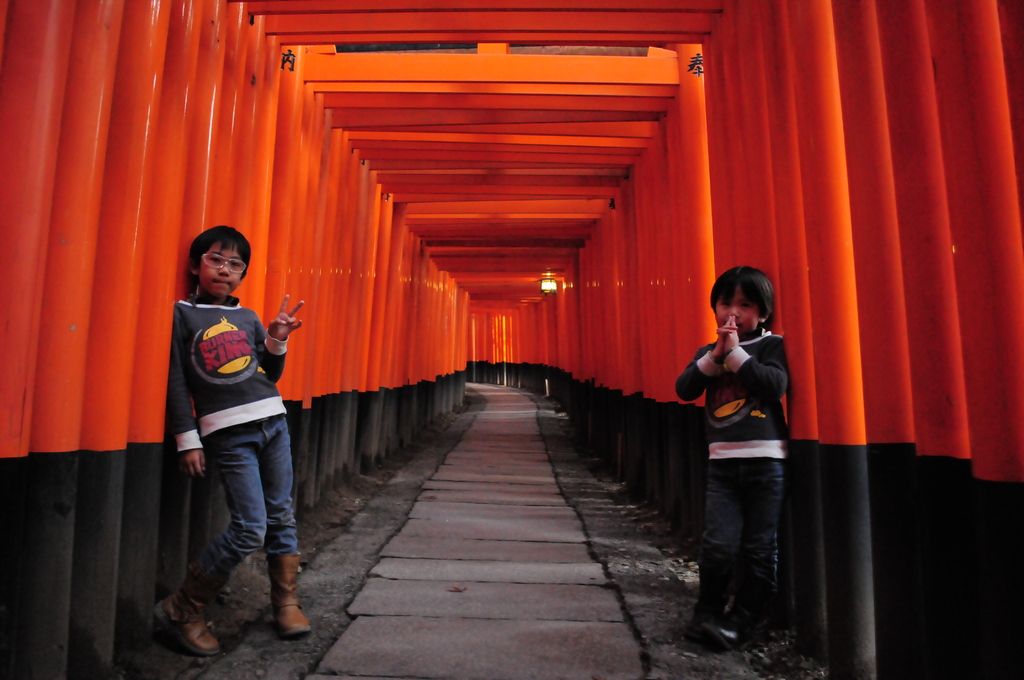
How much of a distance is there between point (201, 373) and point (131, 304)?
1.28 feet

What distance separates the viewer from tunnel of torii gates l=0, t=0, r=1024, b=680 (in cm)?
155

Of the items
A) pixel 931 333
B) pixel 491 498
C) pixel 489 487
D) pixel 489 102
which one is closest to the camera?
pixel 931 333

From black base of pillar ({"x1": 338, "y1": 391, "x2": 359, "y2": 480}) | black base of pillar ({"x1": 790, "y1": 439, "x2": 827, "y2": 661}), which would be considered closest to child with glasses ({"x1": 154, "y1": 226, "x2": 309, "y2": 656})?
black base of pillar ({"x1": 790, "y1": 439, "x2": 827, "y2": 661})

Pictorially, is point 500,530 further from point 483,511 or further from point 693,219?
point 693,219

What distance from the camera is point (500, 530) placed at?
4.43 meters

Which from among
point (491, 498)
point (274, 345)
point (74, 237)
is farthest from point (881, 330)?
point (491, 498)

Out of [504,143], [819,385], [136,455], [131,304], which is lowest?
[136,455]

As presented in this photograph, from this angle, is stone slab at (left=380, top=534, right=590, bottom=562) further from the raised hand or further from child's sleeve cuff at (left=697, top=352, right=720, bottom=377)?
the raised hand

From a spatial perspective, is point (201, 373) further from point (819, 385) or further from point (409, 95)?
point (409, 95)

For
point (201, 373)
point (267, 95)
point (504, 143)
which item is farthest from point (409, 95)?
point (201, 373)

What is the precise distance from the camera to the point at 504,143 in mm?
5520

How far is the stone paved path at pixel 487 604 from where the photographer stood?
2.37 meters

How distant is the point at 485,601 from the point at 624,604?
0.65m

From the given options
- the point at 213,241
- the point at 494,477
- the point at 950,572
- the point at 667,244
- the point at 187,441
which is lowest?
the point at 494,477
